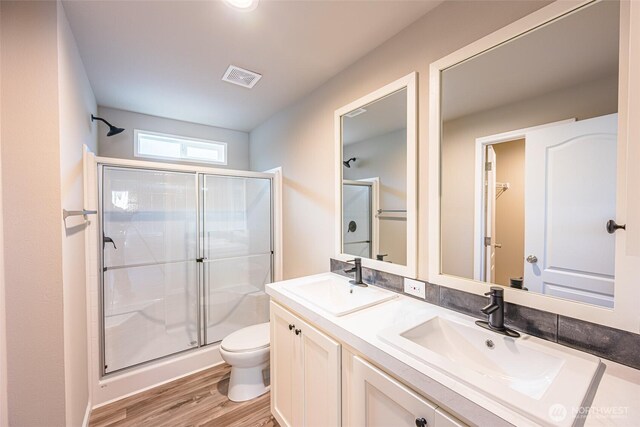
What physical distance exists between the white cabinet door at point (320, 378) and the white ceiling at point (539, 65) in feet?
4.28

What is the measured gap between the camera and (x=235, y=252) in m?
2.79

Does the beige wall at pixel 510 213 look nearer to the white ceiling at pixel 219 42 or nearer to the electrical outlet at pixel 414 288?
the electrical outlet at pixel 414 288

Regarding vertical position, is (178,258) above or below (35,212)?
below

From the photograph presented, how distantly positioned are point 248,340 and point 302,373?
85 cm

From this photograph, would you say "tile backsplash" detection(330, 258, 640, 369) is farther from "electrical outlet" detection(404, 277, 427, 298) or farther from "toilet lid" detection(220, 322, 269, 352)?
"toilet lid" detection(220, 322, 269, 352)

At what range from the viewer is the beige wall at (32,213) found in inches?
45.9

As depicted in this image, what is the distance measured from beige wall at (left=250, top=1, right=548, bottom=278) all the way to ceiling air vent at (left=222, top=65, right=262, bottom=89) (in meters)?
0.48

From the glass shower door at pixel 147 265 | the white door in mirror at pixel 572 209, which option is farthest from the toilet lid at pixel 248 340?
the white door in mirror at pixel 572 209

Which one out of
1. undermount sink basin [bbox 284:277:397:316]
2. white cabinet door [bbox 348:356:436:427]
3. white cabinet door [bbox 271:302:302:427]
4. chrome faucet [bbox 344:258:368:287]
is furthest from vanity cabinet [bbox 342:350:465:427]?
chrome faucet [bbox 344:258:368:287]

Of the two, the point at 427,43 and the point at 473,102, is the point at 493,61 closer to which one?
the point at 473,102

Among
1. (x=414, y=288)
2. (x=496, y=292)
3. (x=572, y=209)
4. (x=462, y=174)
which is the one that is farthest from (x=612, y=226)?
(x=414, y=288)

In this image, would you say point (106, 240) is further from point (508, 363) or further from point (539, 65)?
point (539, 65)

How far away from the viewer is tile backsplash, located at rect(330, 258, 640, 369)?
2.73 feet

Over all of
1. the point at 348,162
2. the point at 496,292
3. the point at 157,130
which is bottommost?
the point at 496,292
